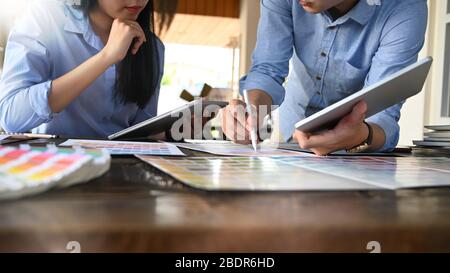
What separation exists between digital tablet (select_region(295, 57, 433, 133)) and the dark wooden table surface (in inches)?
9.5

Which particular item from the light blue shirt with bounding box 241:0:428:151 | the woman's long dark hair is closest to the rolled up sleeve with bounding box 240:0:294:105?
the light blue shirt with bounding box 241:0:428:151

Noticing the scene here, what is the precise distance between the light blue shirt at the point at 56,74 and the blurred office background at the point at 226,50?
0.22 metres

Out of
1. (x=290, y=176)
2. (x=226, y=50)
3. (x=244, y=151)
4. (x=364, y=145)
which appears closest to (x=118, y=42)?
(x=244, y=151)

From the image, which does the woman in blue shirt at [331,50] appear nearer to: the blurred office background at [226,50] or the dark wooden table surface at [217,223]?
the dark wooden table surface at [217,223]

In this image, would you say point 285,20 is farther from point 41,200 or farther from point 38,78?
point 41,200

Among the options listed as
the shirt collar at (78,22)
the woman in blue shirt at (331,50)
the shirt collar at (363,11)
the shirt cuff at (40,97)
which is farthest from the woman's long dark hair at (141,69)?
the shirt collar at (363,11)

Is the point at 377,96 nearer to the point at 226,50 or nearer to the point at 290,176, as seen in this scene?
the point at 290,176

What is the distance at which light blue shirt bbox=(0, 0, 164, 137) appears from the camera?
3.67ft

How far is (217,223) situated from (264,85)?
0.85 m

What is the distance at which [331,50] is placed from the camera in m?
1.09

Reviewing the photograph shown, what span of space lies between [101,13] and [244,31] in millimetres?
2577

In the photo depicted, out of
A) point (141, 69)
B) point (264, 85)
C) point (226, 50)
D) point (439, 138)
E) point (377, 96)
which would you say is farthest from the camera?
point (226, 50)

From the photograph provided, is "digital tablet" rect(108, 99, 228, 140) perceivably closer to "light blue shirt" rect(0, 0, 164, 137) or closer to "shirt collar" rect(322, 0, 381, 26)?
"light blue shirt" rect(0, 0, 164, 137)
